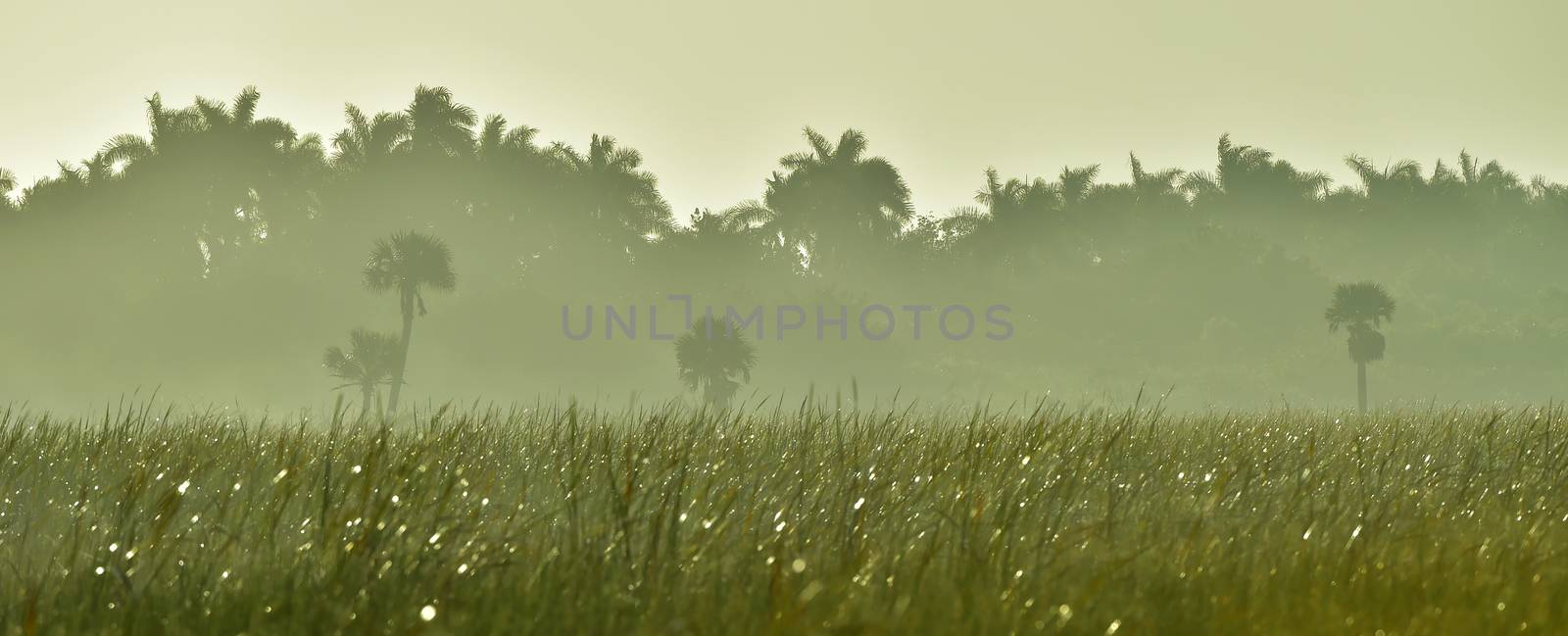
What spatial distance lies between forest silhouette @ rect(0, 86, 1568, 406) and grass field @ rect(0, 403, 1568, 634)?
139 ft

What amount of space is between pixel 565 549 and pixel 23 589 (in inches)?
58.3

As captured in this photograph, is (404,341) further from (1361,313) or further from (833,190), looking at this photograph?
(1361,313)

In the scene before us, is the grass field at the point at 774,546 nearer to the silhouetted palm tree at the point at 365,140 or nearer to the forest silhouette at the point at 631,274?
the forest silhouette at the point at 631,274

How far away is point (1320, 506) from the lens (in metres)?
4.33

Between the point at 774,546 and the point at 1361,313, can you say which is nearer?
the point at 774,546

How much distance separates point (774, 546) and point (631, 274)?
Answer: 5363cm

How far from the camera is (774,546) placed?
317 cm

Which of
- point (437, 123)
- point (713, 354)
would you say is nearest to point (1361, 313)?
point (713, 354)

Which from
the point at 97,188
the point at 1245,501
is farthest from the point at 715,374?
the point at 97,188

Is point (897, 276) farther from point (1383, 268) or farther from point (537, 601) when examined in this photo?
point (537, 601)

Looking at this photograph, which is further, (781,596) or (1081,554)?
(1081,554)

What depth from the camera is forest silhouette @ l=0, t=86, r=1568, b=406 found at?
162 feet

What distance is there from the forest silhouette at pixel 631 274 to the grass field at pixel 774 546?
42279mm

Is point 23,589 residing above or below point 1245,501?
below
